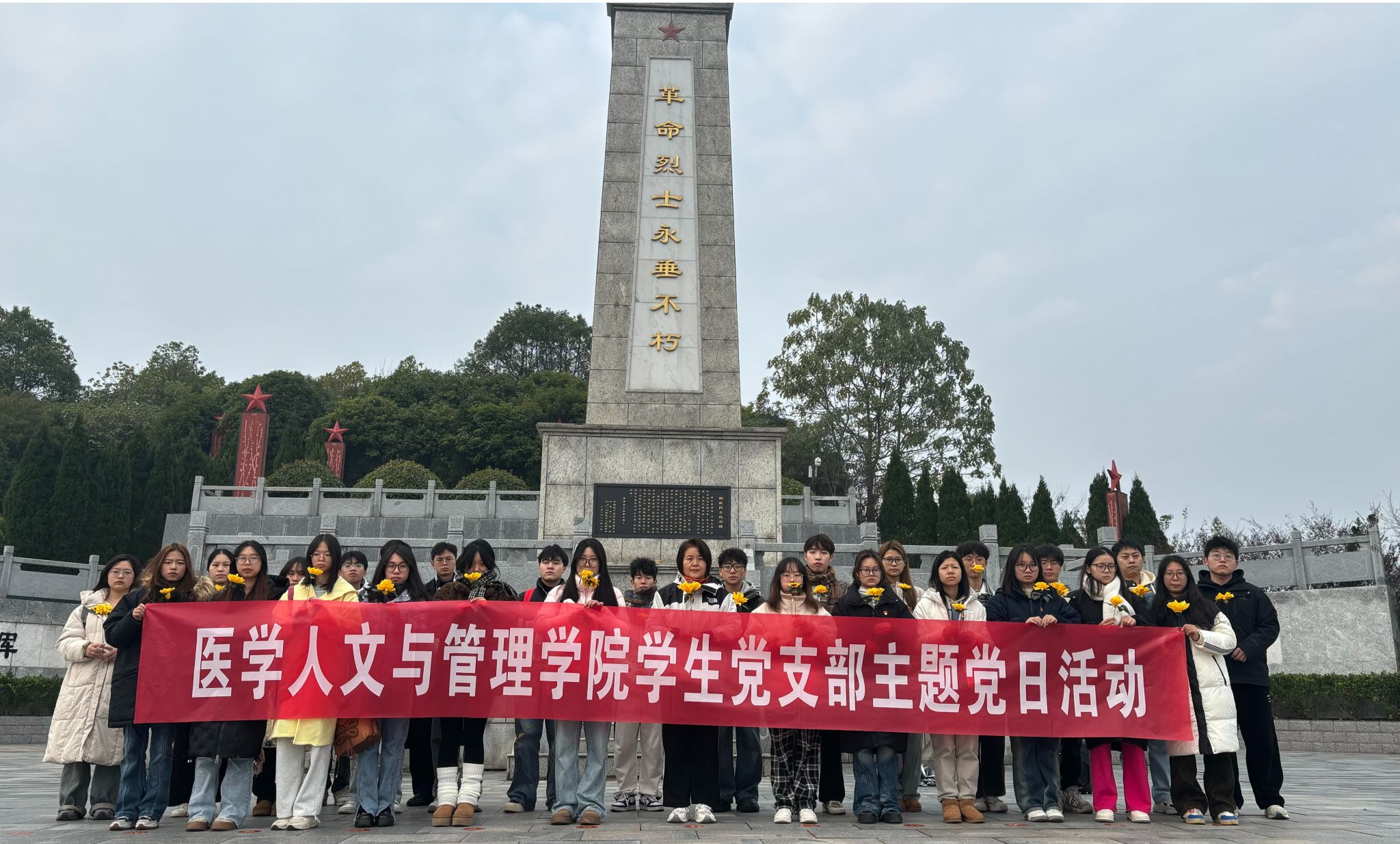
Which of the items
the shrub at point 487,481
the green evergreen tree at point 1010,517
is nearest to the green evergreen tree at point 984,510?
the green evergreen tree at point 1010,517

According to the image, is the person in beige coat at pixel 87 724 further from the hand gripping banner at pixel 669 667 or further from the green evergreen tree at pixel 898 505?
the green evergreen tree at pixel 898 505

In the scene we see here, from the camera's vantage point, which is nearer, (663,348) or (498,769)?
(498,769)

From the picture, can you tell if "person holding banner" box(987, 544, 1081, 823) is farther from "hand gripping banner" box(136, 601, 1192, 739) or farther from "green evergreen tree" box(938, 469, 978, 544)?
"green evergreen tree" box(938, 469, 978, 544)

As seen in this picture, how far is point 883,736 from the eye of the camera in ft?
17.1

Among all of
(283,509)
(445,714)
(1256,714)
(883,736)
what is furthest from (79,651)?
(283,509)

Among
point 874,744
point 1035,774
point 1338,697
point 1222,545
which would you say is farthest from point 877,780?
point 1338,697

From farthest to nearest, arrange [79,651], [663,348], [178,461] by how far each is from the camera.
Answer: [178,461] < [663,348] < [79,651]

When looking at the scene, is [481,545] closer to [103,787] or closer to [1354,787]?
[103,787]

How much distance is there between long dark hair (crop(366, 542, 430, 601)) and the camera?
17.9 feet

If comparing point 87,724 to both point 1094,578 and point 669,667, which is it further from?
point 1094,578

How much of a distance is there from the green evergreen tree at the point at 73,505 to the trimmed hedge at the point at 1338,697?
80.6ft

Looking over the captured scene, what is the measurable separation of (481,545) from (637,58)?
964 cm

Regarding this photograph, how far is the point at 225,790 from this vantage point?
486 cm

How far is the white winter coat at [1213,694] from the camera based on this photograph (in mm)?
5148
